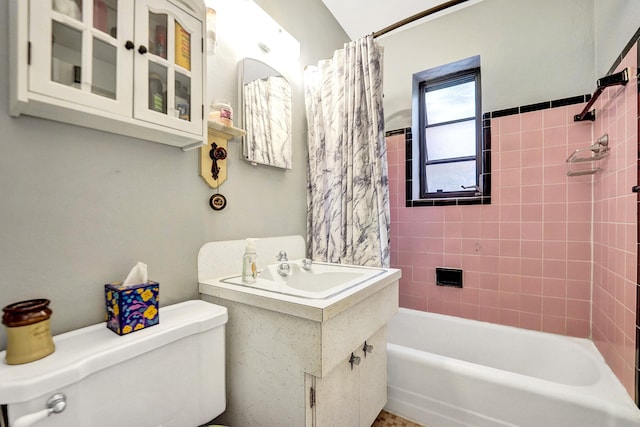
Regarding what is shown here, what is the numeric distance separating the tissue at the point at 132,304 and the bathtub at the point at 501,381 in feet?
3.93

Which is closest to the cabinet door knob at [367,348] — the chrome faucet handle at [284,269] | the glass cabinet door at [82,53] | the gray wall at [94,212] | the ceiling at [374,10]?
the chrome faucet handle at [284,269]

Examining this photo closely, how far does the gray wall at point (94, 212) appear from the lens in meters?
0.70

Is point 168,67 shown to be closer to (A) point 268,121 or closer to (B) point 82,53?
(B) point 82,53

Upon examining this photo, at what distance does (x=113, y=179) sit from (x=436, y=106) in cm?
231

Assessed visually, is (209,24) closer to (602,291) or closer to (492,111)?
(492,111)

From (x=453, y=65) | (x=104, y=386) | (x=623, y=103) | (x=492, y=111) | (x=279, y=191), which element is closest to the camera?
(x=104, y=386)

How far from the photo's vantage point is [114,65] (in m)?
0.75

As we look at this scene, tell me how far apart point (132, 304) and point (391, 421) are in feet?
4.55

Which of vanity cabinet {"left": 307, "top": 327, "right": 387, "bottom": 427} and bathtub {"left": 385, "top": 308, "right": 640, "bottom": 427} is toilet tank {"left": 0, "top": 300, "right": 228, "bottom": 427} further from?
bathtub {"left": 385, "top": 308, "right": 640, "bottom": 427}

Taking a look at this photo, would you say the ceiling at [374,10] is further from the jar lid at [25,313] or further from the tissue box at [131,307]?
the jar lid at [25,313]

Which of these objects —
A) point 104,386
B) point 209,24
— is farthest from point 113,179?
point 209,24

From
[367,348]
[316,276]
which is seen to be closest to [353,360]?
[367,348]

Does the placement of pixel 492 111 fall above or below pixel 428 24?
below

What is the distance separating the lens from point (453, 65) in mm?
2033
